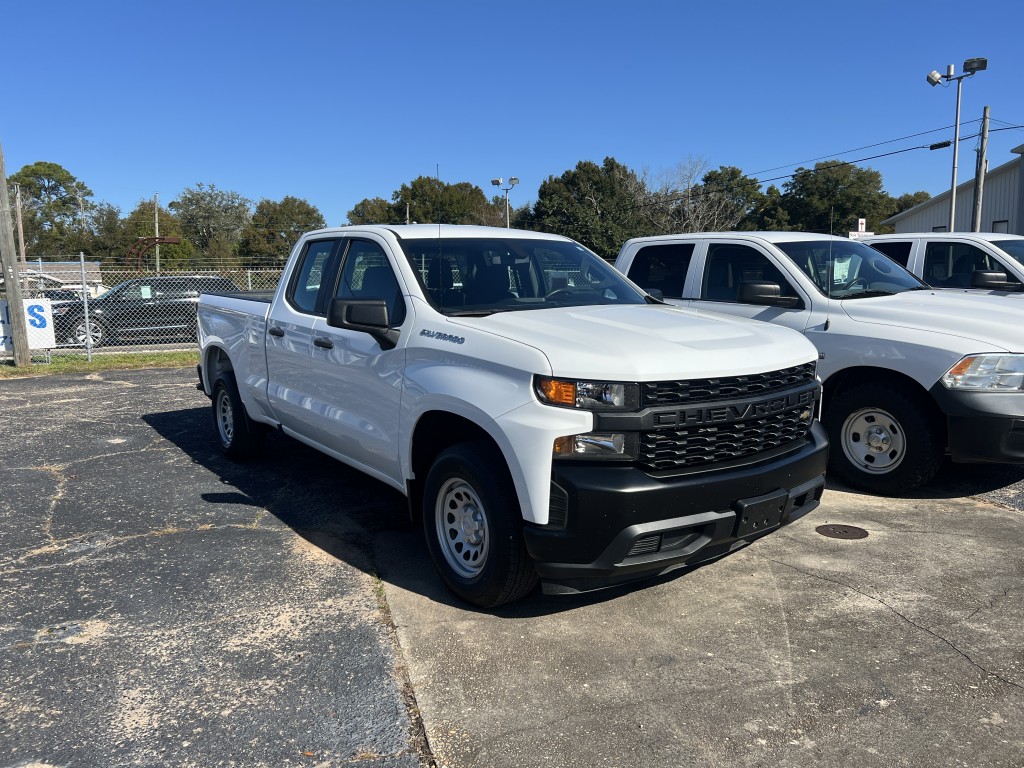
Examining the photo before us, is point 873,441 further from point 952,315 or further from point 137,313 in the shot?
point 137,313

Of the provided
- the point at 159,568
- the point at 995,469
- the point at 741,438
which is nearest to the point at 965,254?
the point at 995,469

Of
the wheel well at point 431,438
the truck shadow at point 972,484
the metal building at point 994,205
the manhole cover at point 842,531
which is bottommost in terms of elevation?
the manhole cover at point 842,531

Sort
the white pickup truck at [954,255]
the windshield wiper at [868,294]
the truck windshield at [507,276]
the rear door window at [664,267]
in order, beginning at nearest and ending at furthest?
the truck windshield at [507,276] → the windshield wiper at [868,294] → the rear door window at [664,267] → the white pickup truck at [954,255]

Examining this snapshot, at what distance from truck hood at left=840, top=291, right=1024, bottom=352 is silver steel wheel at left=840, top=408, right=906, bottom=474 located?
67 centimetres

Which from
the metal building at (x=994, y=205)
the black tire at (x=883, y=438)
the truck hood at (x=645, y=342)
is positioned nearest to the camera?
the truck hood at (x=645, y=342)

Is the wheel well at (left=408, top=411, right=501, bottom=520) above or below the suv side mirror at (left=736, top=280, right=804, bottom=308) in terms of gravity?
below

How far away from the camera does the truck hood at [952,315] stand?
530cm

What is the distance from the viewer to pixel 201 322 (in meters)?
7.34

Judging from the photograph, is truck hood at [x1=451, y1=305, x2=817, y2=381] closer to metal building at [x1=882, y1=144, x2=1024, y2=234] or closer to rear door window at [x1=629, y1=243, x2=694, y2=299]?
rear door window at [x1=629, y1=243, x2=694, y2=299]

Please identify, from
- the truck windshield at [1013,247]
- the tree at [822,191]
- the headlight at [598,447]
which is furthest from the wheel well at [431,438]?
the tree at [822,191]

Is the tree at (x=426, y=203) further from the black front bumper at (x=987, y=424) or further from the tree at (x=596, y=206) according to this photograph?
the black front bumper at (x=987, y=424)

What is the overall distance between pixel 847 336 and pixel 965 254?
392 cm

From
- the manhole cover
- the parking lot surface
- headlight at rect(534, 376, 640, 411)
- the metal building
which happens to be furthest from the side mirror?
the metal building

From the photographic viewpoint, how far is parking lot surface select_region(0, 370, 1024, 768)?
2.88 meters
